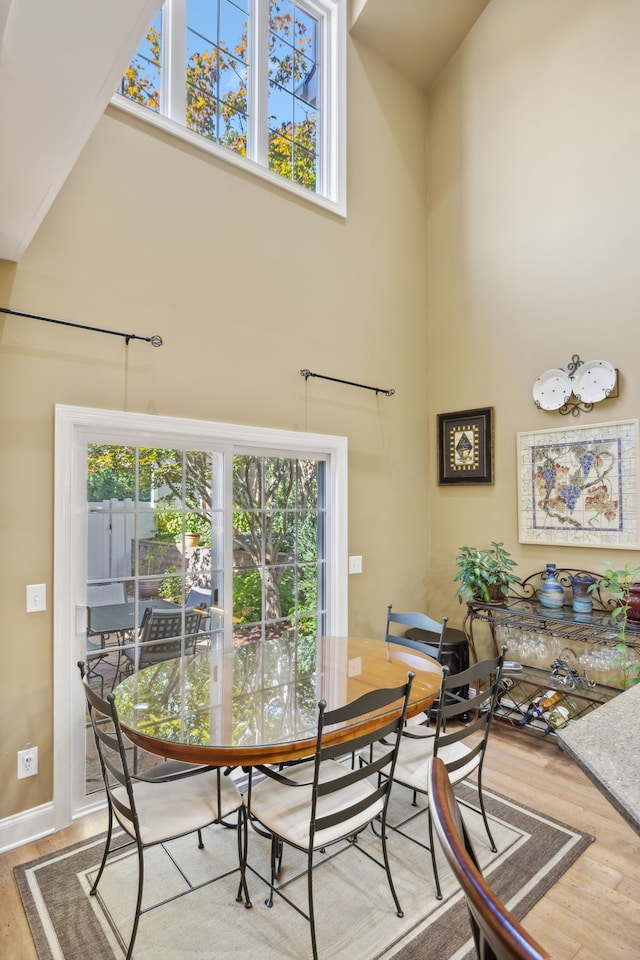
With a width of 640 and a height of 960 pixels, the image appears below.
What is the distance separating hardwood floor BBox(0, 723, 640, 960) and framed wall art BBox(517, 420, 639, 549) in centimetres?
139

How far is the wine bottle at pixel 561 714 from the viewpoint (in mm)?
3301

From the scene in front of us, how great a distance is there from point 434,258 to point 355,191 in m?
Result: 0.91

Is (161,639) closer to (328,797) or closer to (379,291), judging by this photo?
(328,797)

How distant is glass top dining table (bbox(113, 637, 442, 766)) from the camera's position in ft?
5.95

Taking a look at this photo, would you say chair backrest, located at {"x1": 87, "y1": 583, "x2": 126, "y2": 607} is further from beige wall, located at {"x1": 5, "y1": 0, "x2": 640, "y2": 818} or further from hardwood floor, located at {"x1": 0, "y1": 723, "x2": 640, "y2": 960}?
hardwood floor, located at {"x1": 0, "y1": 723, "x2": 640, "y2": 960}

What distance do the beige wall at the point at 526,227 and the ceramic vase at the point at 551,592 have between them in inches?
6.4

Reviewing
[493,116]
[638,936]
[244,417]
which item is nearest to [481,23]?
[493,116]

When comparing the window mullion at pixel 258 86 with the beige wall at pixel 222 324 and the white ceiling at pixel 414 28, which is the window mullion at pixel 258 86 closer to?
the beige wall at pixel 222 324

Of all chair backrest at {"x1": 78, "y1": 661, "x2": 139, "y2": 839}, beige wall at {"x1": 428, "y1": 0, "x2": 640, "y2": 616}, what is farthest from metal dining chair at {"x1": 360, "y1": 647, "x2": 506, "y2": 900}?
beige wall at {"x1": 428, "y1": 0, "x2": 640, "y2": 616}

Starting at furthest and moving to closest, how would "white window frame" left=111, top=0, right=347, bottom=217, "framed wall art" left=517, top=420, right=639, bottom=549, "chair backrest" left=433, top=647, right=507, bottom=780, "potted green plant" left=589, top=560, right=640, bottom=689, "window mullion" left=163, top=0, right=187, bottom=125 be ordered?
"white window frame" left=111, top=0, right=347, bottom=217
"framed wall art" left=517, top=420, right=639, bottom=549
"window mullion" left=163, top=0, right=187, bottom=125
"potted green plant" left=589, top=560, right=640, bottom=689
"chair backrest" left=433, top=647, right=507, bottom=780

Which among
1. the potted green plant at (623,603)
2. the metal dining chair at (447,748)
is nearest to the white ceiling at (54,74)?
the metal dining chair at (447,748)

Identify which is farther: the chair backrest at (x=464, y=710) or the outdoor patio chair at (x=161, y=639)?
the outdoor patio chair at (x=161, y=639)

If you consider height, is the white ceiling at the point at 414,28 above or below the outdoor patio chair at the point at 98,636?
above

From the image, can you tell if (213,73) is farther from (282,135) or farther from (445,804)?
(445,804)
